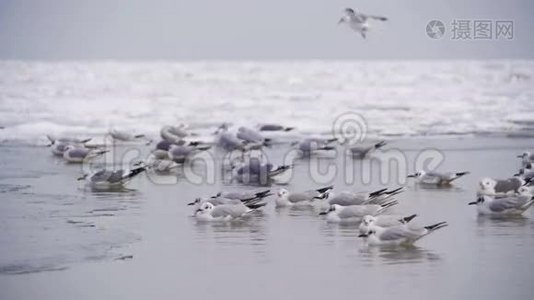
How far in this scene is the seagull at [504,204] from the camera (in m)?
3.62

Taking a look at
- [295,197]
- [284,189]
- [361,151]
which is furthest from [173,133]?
[295,197]

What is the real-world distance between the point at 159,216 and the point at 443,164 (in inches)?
59.4

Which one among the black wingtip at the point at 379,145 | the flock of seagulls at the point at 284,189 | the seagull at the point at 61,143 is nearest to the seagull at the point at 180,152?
the flock of seagulls at the point at 284,189

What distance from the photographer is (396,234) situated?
10.5ft

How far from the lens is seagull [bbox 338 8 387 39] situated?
16.4 ft

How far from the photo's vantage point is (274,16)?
495cm

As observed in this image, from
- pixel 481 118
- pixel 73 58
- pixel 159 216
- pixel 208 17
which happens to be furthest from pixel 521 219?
pixel 73 58

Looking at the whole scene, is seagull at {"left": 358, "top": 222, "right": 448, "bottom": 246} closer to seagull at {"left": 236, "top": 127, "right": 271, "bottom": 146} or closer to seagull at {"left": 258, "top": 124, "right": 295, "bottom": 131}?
seagull at {"left": 236, "top": 127, "right": 271, "bottom": 146}

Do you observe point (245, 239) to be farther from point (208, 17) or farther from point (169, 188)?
point (208, 17)

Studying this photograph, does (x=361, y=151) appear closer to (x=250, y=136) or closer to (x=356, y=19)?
(x=250, y=136)

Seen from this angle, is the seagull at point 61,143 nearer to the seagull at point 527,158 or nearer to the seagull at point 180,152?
the seagull at point 180,152

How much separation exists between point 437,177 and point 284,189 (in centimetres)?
73

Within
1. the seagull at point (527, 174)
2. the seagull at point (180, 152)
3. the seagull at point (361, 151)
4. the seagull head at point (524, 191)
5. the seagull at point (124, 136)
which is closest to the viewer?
the seagull head at point (524, 191)

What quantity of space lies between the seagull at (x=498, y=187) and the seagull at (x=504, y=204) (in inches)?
5.1
